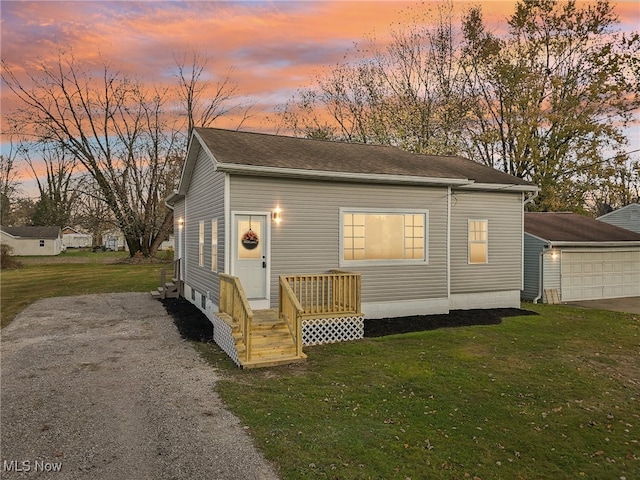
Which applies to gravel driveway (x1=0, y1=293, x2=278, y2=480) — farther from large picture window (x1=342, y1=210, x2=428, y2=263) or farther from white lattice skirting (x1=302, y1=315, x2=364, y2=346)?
large picture window (x1=342, y1=210, x2=428, y2=263)

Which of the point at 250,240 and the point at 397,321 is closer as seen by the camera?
the point at 250,240

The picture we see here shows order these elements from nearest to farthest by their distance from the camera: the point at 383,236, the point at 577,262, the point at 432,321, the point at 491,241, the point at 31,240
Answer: the point at 432,321, the point at 383,236, the point at 491,241, the point at 577,262, the point at 31,240

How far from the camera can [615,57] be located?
23.1 metres

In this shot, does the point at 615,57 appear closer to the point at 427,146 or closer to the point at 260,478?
the point at 427,146

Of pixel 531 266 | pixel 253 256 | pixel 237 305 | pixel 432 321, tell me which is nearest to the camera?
pixel 237 305

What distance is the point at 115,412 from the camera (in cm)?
560

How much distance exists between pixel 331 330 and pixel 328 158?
16.0 ft

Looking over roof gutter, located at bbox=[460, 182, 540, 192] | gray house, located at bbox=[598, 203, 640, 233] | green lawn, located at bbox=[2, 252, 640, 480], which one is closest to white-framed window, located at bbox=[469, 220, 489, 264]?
roof gutter, located at bbox=[460, 182, 540, 192]

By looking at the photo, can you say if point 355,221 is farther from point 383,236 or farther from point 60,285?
point 60,285

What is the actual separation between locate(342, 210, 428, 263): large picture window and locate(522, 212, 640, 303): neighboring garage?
23.5ft

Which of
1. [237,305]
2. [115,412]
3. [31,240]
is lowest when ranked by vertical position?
[115,412]

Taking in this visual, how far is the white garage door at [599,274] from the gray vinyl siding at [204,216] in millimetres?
13795

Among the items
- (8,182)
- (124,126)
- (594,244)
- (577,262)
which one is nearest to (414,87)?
(594,244)

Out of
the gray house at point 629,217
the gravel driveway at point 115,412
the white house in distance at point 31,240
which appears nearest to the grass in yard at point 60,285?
the gravel driveway at point 115,412
